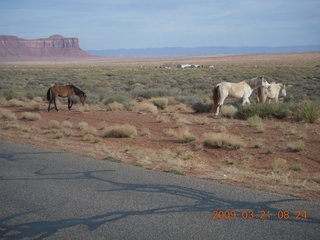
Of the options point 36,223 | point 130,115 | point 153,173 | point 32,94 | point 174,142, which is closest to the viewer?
point 36,223

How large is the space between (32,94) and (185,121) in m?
13.8

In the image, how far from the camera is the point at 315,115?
13.8m

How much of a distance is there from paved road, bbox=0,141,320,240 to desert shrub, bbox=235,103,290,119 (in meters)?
8.90

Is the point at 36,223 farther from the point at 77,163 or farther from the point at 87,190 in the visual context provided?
the point at 77,163

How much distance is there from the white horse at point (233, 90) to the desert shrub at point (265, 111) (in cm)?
69

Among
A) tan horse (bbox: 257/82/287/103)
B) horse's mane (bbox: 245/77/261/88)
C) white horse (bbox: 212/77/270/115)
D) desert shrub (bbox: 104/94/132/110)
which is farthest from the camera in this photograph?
desert shrub (bbox: 104/94/132/110)

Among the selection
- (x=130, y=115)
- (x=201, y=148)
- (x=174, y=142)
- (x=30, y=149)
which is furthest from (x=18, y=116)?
(x=201, y=148)

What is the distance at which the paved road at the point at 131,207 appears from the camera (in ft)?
14.5

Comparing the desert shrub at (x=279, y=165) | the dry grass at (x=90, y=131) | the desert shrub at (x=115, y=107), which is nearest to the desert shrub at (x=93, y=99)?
the desert shrub at (x=115, y=107)

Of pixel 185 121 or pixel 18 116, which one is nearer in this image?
pixel 185 121

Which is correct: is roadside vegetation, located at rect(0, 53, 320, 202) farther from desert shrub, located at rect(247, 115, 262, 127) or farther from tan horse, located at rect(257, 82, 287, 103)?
tan horse, located at rect(257, 82, 287, 103)

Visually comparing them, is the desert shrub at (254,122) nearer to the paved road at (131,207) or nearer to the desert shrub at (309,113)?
the desert shrub at (309,113)

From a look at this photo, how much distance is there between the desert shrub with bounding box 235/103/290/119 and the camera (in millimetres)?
15000

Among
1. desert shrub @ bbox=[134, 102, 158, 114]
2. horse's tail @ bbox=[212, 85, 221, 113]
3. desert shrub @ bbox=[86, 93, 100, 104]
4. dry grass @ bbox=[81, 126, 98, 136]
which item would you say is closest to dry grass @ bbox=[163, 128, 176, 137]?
dry grass @ bbox=[81, 126, 98, 136]
